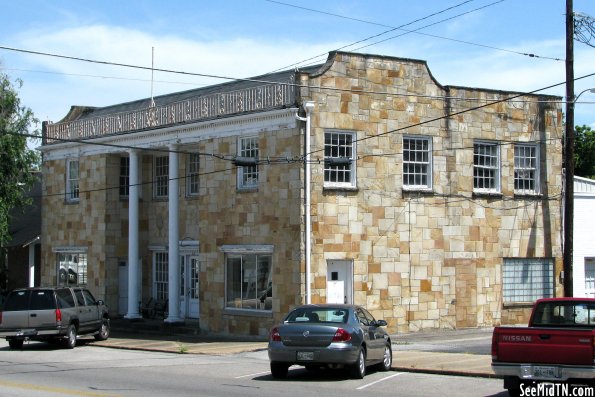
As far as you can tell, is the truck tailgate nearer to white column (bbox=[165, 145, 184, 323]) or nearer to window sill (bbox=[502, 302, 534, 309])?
window sill (bbox=[502, 302, 534, 309])

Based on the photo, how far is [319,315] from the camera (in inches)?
706

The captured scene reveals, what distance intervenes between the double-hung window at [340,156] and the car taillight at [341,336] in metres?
10.1

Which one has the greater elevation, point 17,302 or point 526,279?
point 526,279

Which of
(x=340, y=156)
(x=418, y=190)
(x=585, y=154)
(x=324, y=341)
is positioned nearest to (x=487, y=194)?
(x=418, y=190)

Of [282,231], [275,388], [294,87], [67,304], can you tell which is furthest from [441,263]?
[275,388]

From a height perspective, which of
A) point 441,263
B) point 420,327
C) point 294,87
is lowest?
point 420,327

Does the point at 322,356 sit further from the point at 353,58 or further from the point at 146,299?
the point at 146,299

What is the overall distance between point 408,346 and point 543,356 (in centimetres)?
1153

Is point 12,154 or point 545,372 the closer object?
point 545,372

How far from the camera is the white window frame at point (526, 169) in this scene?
1225 inches

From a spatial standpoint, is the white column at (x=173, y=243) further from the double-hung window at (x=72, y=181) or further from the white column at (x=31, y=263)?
the white column at (x=31, y=263)

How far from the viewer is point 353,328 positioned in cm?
1738

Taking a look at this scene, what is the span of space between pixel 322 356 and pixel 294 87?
11.4 meters

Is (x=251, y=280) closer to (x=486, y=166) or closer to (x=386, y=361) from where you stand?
(x=486, y=166)
